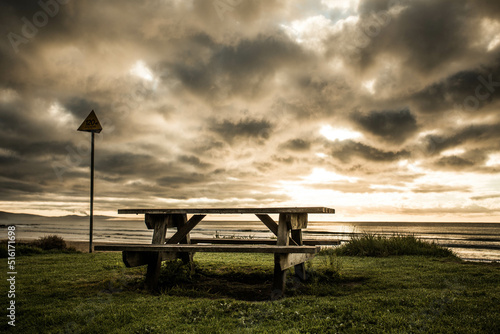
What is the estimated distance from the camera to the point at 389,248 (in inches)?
427

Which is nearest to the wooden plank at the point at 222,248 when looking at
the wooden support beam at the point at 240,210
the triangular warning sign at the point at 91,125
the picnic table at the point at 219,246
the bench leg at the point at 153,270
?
the picnic table at the point at 219,246

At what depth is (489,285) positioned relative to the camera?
207 inches

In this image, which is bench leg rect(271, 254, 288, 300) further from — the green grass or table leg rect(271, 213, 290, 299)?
the green grass

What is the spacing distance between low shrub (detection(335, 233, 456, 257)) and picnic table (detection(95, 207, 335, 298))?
486 cm

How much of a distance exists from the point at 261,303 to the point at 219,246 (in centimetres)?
112

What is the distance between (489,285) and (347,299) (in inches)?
107

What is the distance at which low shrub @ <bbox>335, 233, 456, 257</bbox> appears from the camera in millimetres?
10594

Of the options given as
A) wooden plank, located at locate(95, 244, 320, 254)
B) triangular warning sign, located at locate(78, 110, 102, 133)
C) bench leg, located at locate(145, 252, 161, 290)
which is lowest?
bench leg, located at locate(145, 252, 161, 290)

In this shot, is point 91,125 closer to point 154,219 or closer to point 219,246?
point 154,219

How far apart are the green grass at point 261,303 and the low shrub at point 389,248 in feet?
11.8

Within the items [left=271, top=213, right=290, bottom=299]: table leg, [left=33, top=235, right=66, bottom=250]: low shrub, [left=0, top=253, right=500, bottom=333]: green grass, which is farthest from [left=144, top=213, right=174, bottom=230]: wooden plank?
[left=33, top=235, right=66, bottom=250]: low shrub

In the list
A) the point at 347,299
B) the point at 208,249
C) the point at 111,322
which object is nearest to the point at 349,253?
the point at 347,299

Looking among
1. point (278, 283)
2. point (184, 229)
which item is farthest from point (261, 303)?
point (184, 229)

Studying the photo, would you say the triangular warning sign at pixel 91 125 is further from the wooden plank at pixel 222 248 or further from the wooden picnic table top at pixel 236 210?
the wooden plank at pixel 222 248
